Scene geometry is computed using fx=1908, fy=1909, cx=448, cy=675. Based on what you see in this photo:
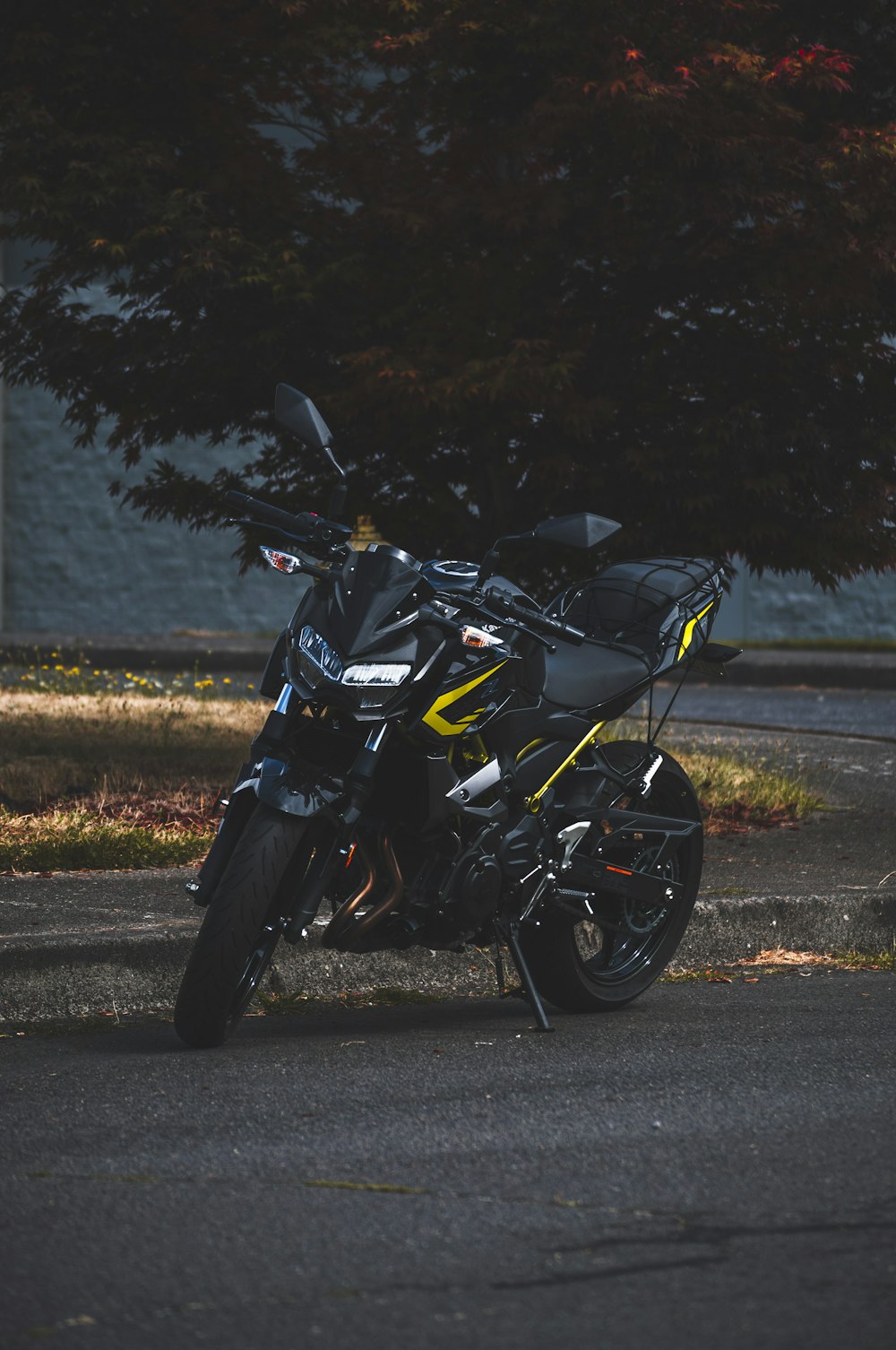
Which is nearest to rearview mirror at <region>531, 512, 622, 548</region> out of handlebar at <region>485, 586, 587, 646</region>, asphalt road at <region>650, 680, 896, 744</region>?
handlebar at <region>485, 586, 587, 646</region>

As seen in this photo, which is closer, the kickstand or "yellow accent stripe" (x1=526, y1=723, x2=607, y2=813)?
the kickstand

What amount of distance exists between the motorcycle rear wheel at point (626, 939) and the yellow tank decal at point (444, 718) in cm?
64

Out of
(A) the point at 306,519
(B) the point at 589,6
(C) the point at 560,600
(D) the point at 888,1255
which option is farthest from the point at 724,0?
(D) the point at 888,1255

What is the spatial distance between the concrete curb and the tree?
2025 millimetres

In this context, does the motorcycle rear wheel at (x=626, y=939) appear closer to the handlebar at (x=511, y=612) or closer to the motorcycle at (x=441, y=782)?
the motorcycle at (x=441, y=782)

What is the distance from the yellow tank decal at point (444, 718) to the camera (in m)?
4.78

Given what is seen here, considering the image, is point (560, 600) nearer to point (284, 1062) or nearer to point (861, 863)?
point (284, 1062)

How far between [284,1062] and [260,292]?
4030 millimetres

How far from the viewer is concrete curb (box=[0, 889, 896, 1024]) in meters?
5.29

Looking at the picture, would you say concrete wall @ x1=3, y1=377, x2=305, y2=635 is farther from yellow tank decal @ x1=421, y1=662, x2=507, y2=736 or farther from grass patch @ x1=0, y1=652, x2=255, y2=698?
yellow tank decal @ x1=421, y1=662, x2=507, y2=736

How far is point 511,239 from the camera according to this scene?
789 cm

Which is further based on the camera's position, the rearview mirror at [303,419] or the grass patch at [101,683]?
the grass patch at [101,683]

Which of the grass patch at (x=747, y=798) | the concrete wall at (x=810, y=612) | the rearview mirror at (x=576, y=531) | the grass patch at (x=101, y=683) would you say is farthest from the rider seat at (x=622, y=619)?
the concrete wall at (x=810, y=612)

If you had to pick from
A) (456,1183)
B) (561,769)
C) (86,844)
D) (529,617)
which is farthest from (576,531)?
(86,844)
